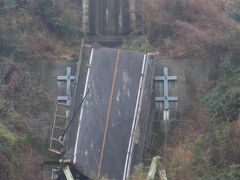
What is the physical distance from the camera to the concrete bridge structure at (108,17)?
18859mm

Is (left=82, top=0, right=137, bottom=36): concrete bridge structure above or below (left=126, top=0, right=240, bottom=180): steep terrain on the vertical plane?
above

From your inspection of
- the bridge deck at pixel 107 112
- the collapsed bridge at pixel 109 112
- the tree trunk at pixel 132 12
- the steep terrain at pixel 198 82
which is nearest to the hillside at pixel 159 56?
the steep terrain at pixel 198 82

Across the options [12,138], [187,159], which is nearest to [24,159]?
[12,138]

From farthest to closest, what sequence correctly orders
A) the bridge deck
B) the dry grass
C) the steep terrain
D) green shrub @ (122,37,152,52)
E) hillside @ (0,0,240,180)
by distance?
green shrub @ (122,37,152,52)
the dry grass
the bridge deck
hillside @ (0,0,240,180)
the steep terrain

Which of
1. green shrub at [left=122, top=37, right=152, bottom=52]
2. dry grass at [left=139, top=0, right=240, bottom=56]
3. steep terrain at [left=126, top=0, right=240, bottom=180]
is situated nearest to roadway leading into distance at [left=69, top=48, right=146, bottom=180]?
steep terrain at [left=126, top=0, right=240, bottom=180]

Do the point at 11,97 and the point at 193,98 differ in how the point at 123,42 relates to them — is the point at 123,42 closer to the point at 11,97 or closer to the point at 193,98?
the point at 193,98

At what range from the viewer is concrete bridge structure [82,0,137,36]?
18859mm

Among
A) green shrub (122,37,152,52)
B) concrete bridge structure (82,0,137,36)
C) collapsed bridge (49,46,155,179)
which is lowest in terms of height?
collapsed bridge (49,46,155,179)

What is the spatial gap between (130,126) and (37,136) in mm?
2568

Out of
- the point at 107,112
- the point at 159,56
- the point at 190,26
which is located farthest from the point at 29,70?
the point at 190,26

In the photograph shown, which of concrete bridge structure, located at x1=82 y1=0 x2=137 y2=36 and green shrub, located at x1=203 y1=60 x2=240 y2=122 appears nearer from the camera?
green shrub, located at x1=203 y1=60 x2=240 y2=122

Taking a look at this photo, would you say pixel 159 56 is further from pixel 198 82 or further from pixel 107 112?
pixel 107 112

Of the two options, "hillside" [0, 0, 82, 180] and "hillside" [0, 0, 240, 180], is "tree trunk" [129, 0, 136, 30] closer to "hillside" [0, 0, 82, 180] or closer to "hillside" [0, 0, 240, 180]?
"hillside" [0, 0, 240, 180]

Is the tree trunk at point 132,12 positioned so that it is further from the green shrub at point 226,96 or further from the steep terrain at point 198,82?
the green shrub at point 226,96
